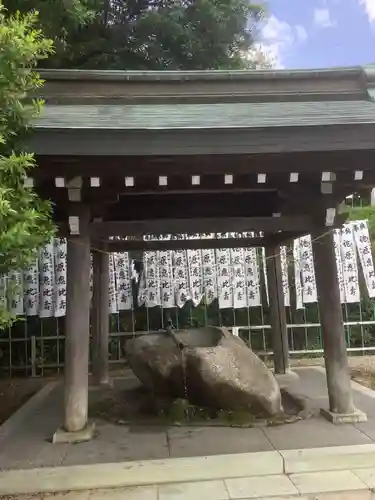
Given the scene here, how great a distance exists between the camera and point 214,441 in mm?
5086

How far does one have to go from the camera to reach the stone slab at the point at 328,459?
441cm

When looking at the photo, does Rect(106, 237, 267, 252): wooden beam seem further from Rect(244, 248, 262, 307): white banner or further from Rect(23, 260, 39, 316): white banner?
Rect(23, 260, 39, 316): white banner

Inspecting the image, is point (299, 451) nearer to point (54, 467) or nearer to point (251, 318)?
point (54, 467)

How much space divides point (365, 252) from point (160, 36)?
6.74 metres

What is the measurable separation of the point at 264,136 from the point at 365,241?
7197 mm

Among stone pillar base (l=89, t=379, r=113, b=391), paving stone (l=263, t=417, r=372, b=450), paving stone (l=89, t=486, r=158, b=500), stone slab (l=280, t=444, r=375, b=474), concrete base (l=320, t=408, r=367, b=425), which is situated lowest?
paving stone (l=89, t=486, r=158, b=500)

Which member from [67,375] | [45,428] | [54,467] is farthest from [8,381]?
[54,467]

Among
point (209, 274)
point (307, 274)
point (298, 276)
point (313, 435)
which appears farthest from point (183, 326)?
point (313, 435)

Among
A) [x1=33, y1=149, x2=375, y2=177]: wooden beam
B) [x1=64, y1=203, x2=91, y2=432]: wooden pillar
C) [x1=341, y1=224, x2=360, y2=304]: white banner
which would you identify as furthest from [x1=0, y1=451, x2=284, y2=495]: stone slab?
[x1=341, y1=224, x2=360, y2=304]: white banner

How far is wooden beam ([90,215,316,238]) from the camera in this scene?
225 inches

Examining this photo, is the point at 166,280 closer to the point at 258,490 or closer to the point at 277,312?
the point at 277,312

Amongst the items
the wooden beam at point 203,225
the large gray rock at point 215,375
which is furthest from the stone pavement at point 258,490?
the wooden beam at point 203,225

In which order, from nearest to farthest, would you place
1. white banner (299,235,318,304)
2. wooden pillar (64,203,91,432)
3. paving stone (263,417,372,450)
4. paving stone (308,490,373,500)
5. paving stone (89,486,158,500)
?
1. paving stone (308,490,373,500)
2. paving stone (89,486,158,500)
3. paving stone (263,417,372,450)
4. wooden pillar (64,203,91,432)
5. white banner (299,235,318,304)

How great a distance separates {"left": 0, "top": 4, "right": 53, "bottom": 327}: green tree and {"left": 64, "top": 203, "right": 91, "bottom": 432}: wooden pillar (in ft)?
5.03
